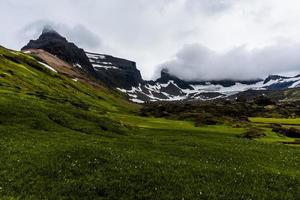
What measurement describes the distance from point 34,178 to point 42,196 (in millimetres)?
3236

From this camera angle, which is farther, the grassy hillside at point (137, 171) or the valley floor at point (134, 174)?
the grassy hillside at point (137, 171)

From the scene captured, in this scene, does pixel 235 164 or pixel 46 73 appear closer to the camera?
pixel 235 164

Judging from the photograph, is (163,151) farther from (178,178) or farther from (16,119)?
(16,119)

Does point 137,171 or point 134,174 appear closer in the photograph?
point 134,174

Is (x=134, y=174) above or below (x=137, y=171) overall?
below

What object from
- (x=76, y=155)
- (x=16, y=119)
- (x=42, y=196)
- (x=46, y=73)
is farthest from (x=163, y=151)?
(x=46, y=73)

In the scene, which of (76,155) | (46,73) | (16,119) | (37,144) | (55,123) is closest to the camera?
(76,155)

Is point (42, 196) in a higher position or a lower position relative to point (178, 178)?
lower

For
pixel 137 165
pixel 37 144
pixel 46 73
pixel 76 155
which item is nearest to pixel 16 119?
pixel 37 144

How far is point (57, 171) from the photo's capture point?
106 ft

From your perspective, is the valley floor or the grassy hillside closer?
the valley floor

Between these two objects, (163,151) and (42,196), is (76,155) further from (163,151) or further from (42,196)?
(163,151)

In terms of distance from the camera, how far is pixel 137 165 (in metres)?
33.8

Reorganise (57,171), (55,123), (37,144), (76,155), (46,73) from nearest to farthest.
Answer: (57,171)
(76,155)
(37,144)
(55,123)
(46,73)
